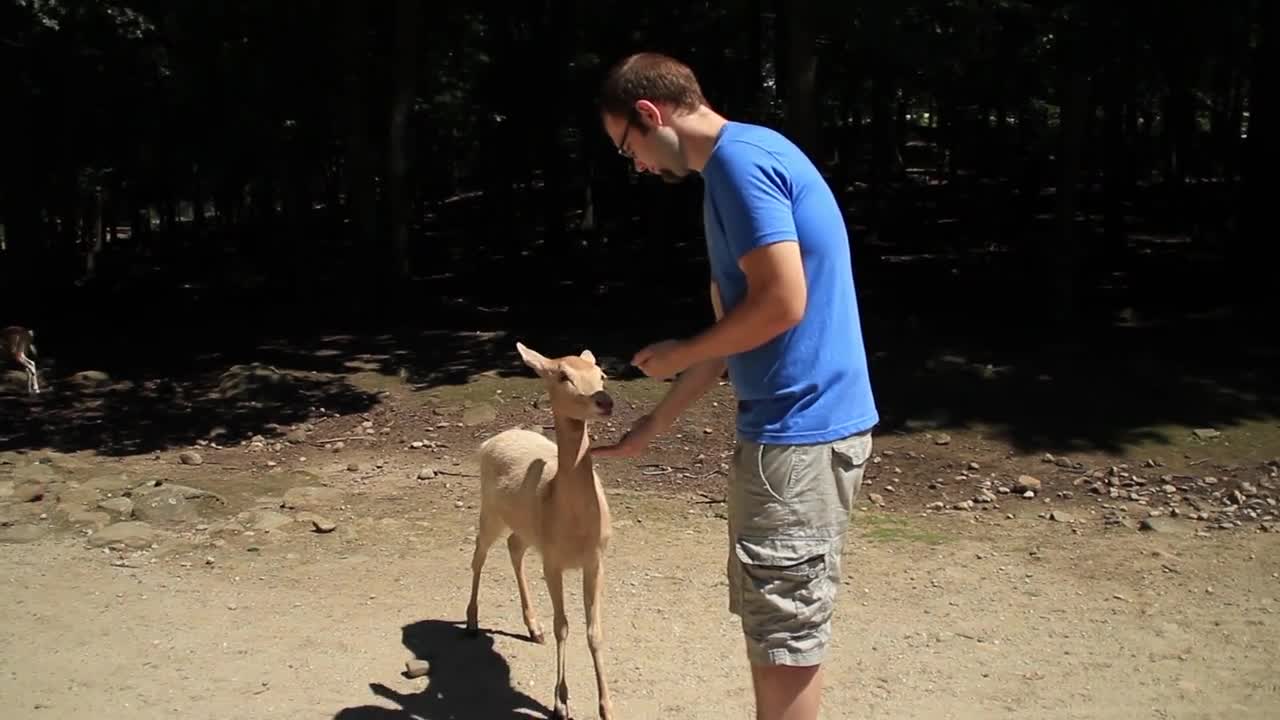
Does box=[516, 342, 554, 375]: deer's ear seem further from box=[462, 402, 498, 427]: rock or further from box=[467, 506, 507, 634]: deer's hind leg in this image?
box=[462, 402, 498, 427]: rock

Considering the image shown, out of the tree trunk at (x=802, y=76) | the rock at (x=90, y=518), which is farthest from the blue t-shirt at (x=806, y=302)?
the tree trunk at (x=802, y=76)

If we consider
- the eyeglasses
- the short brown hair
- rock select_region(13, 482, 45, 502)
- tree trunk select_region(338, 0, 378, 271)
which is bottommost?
rock select_region(13, 482, 45, 502)

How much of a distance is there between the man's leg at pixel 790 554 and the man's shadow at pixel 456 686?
2447 mm

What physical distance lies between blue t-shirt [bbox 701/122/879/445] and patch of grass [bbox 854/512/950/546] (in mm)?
4508

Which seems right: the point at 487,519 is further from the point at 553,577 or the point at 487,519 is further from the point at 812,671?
the point at 812,671

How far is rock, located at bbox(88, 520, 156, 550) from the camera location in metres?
7.16

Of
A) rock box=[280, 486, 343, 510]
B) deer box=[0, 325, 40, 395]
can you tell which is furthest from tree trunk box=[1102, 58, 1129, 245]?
deer box=[0, 325, 40, 395]

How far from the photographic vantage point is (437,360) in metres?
12.7

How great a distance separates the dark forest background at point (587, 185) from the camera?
12477 mm

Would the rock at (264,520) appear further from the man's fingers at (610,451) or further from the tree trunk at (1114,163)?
the tree trunk at (1114,163)

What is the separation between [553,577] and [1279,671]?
3193mm

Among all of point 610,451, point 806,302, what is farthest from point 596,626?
point 806,302

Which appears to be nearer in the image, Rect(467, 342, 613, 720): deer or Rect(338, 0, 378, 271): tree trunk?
Rect(467, 342, 613, 720): deer

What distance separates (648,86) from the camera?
9.19 ft
